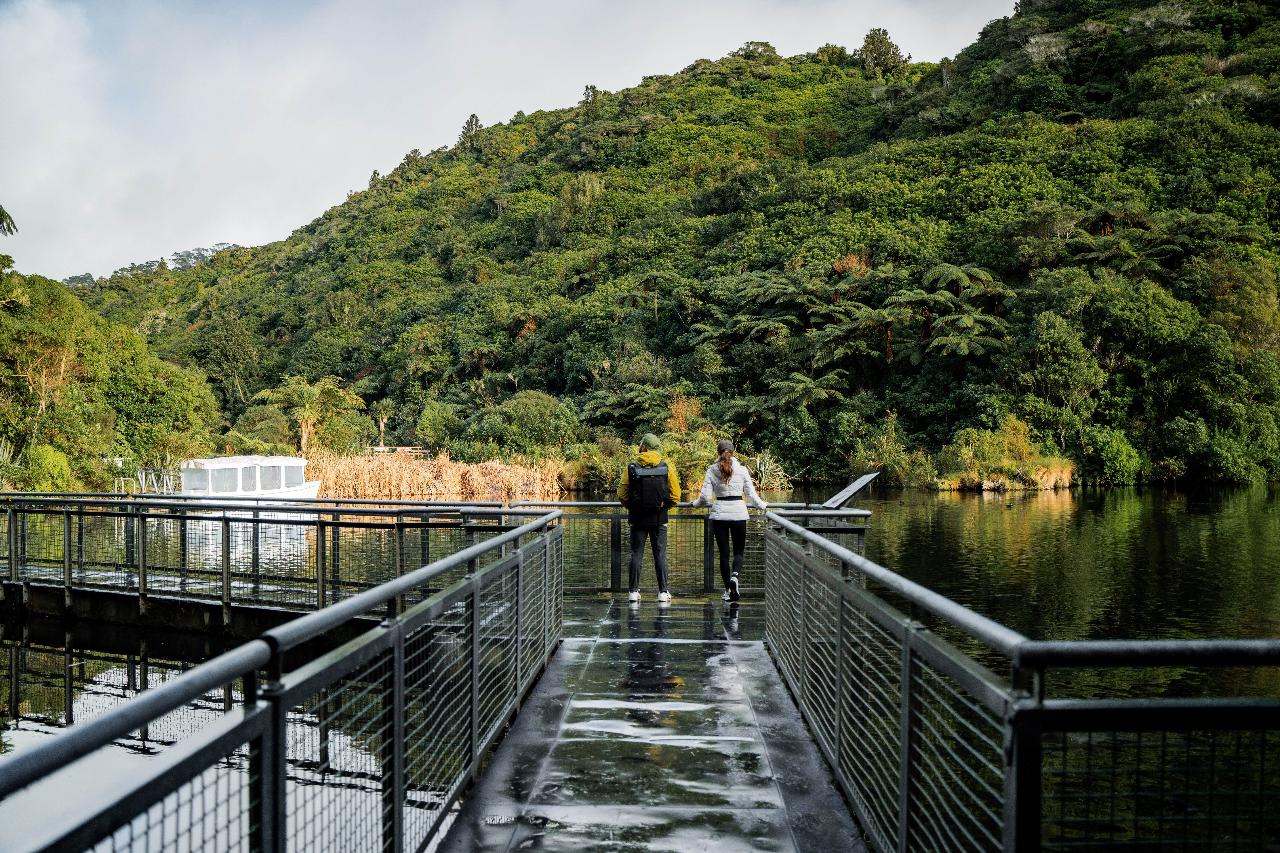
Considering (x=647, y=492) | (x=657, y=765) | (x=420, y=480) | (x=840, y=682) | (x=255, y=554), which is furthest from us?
(x=420, y=480)

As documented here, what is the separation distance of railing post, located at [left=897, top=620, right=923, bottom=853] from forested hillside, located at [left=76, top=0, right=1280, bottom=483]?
105 feet

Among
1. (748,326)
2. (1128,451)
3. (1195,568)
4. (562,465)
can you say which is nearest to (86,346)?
(562,465)

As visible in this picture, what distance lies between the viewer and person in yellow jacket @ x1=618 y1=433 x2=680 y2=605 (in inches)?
353

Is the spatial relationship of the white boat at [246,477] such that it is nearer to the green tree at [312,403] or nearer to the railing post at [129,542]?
the railing post at [129,542]

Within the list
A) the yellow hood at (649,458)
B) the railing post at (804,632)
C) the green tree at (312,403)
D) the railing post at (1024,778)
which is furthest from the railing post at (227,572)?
the green tree at (312,403)

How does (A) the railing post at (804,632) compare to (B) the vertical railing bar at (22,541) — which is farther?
(B) the vertical railing bar at (22,541)

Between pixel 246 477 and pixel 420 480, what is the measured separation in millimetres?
4450

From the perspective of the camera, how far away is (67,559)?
469 inches

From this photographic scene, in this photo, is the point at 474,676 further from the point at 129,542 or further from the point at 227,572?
the point at 129,542

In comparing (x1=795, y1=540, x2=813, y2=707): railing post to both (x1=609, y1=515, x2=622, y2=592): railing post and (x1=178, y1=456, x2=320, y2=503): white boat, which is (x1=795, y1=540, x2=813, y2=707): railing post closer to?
(x1=609, y1=515, x2=622, y2=592): railing post

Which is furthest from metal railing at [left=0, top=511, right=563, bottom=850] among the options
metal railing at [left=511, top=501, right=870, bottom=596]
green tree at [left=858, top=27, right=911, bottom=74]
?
green tree at [left=858, top=27, right=911, bottom=74]

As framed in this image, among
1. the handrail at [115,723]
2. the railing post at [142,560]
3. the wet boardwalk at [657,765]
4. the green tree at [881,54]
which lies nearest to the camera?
the handrail at [115,723]

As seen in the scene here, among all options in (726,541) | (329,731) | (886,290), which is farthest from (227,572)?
(886,290)

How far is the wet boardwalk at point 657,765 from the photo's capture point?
12.6ft
